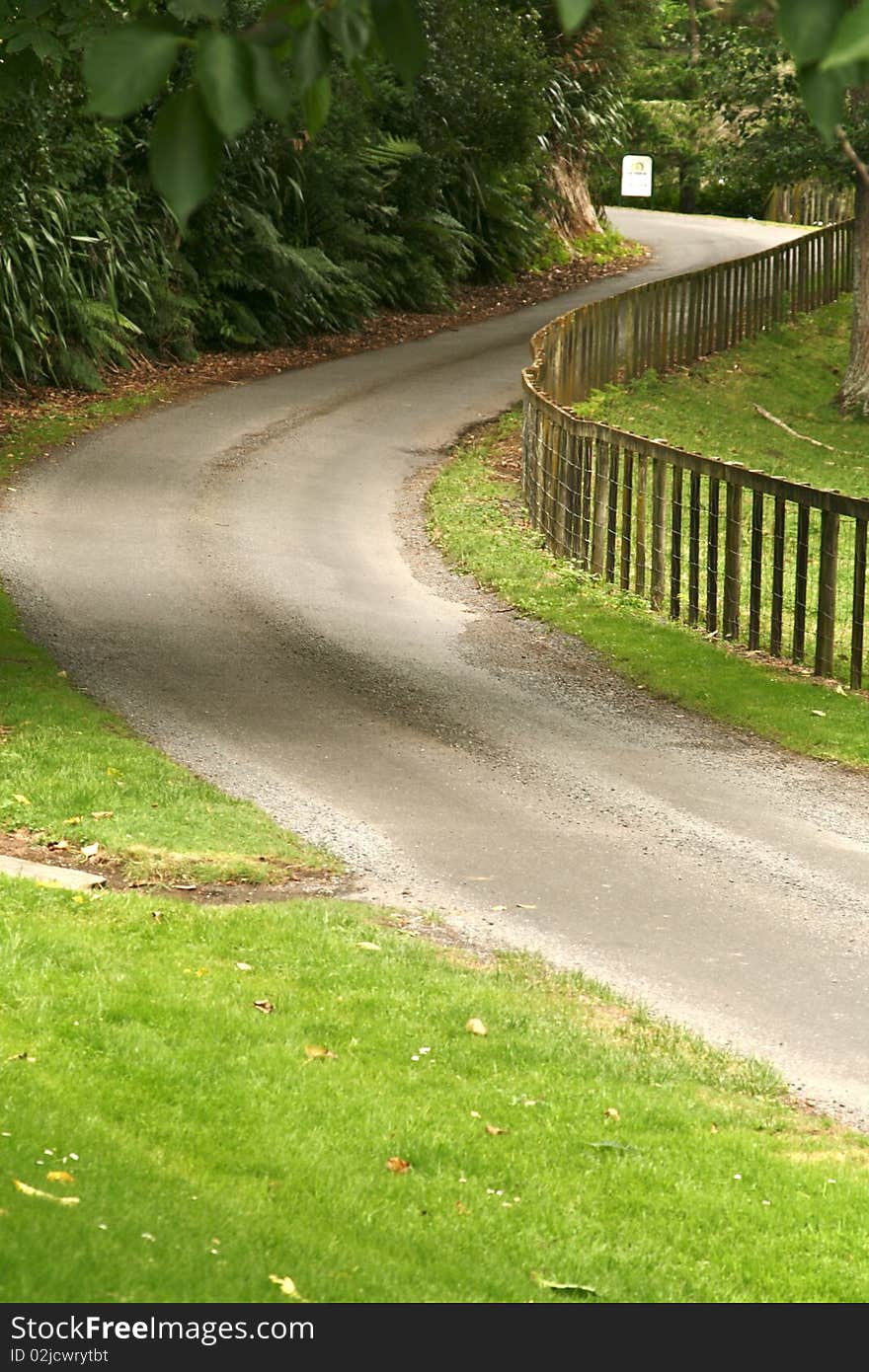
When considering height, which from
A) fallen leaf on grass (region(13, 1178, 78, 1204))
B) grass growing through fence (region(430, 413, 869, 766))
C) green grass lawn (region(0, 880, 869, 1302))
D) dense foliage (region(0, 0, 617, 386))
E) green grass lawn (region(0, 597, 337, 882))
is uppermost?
dense foliage (region(0, 0, 617, 386))

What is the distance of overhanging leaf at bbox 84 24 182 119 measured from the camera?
7.71 ft

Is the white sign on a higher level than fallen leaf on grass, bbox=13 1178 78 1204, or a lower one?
higher

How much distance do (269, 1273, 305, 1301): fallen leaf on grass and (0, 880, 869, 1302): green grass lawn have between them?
0.08ft

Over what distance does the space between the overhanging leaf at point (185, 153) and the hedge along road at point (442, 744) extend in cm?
475

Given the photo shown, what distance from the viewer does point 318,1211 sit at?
15.0 ft

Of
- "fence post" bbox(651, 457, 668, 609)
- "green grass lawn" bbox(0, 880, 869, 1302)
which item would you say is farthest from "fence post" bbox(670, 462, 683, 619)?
"green grass lawn" bbox(0, 880, 869, 1302)

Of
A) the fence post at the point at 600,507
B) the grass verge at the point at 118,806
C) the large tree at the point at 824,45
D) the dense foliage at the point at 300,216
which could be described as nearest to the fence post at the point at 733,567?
the fence post at the point at 600,507

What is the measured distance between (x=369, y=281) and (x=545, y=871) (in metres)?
24.3

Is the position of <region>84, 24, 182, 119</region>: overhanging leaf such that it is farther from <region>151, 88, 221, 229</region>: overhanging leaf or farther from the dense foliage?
the dense foliage

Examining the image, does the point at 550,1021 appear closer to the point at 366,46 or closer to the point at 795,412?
the point at 366,46

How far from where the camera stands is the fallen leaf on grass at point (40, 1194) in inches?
168

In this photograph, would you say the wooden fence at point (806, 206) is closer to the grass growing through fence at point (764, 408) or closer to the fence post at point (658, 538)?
the grass growing through fence at point (764, 408)

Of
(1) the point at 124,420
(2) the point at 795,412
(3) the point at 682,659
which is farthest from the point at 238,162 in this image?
(3) the point at 682,659
